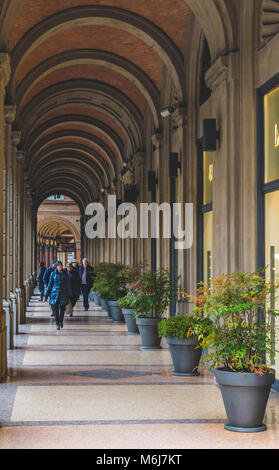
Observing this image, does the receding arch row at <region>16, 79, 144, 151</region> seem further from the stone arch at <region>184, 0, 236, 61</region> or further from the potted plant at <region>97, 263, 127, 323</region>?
the stone arch at <region>184, 0, 236, 61</region>

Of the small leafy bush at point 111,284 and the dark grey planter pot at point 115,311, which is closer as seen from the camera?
the small leafy bush at point 111,284

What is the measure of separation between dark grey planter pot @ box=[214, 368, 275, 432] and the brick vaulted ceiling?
19.5 ft

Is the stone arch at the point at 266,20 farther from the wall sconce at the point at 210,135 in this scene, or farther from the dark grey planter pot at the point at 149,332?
the dark grey planter pot at the point at 149,332

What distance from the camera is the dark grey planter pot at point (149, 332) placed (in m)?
11.6

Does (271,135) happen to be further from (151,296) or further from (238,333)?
(151,296)

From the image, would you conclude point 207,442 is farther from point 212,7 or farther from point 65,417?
point 212,7

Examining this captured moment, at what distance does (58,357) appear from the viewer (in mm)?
10586

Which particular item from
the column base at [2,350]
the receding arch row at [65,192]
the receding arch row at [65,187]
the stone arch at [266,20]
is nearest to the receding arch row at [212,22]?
the stone arch at [266,20]

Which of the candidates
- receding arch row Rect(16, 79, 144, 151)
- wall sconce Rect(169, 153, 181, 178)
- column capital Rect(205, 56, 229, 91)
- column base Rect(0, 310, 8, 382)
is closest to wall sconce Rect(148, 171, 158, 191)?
receding arch row Rect(16, 79, 144, 151)

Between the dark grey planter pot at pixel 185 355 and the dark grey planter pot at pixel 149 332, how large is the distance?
2675 mm

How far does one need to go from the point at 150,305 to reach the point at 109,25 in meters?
5.38

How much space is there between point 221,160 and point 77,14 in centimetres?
470

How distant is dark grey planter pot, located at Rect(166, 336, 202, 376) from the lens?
874 centimetres

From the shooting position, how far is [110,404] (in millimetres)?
7031
